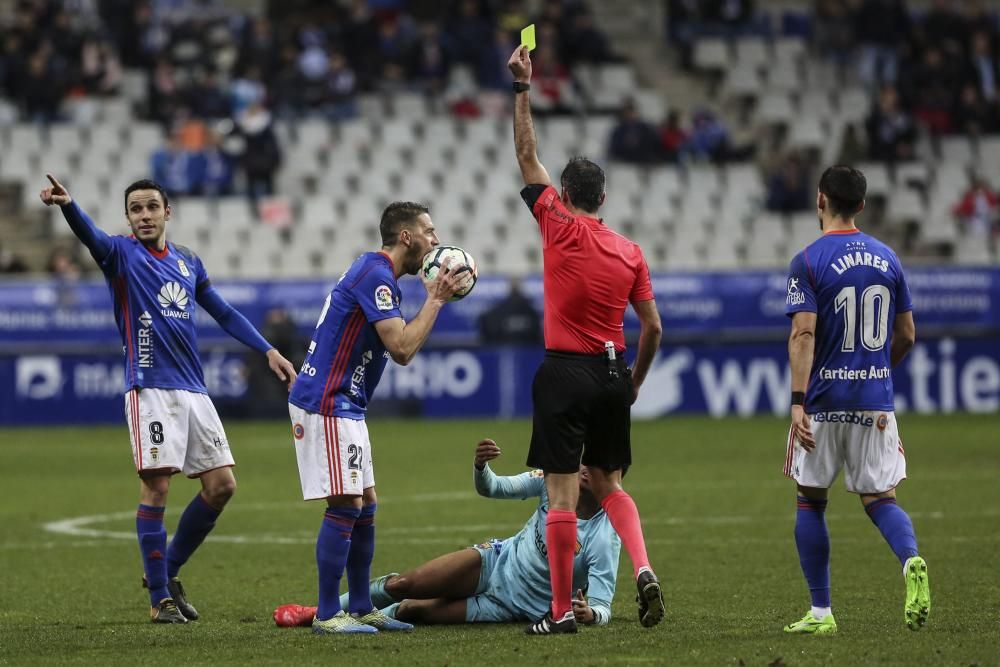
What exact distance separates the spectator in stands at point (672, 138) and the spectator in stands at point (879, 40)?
4.59 metres

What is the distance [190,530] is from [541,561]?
2066mm

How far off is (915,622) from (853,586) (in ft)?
7.13

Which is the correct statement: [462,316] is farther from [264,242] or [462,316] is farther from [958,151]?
[958,151]

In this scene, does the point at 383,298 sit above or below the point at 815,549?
above

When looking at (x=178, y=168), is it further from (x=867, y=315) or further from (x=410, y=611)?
(x=867, y=315)

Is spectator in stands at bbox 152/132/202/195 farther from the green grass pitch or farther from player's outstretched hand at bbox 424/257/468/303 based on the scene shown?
player's outstretched hand at bbox 424/257/468/303

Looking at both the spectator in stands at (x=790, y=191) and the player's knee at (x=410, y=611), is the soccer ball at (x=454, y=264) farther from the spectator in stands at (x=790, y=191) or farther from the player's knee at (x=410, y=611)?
the spectator in stands at (x=790, y=191)

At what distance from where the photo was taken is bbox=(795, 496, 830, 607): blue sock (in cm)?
801

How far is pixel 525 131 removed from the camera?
8078 mm

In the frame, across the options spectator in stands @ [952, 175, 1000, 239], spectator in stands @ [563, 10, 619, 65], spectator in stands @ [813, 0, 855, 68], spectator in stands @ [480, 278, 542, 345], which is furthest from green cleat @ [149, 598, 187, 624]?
spectator in stands @ [813, 0, 855, 68]

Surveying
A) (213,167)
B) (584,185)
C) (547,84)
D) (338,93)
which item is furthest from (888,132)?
(584,185)

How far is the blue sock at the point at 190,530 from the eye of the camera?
361 inches

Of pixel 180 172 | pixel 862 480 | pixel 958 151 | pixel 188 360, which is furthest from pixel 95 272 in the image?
pixel 862 480

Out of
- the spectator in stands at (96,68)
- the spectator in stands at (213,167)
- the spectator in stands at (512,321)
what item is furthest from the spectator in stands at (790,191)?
the spectator in stands at (96,68)
